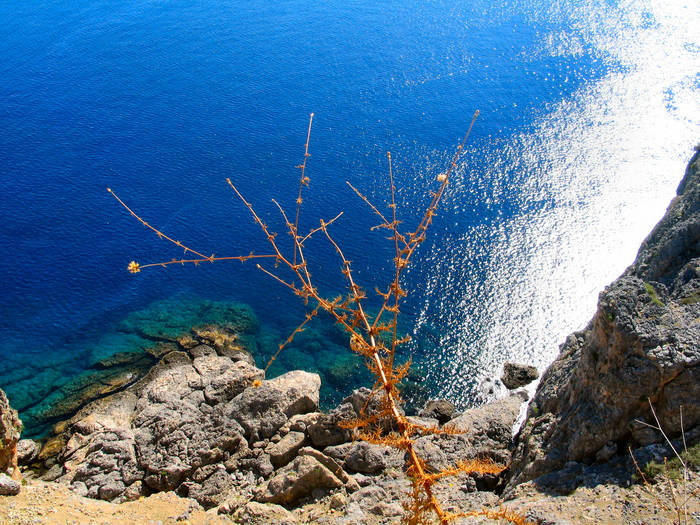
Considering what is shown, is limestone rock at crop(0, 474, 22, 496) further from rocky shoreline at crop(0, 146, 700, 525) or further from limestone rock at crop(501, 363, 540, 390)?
limestone rock at crop(501, 363, 540, 390)

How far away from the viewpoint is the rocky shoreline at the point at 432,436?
55.2 feet

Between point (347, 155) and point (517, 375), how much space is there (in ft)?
87.3

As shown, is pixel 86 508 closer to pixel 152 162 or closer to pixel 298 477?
pixel 298 477

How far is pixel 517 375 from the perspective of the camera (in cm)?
3116

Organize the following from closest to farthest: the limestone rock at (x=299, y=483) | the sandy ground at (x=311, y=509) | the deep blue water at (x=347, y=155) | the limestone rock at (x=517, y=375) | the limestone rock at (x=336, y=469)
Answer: the sandy ground at (x=311, y=509)
the limestone rock at (x=299, y=483)
the limestone rock at (x=336, y=469)
the limestone rock at (x=517, y=375)
the deep blue water at (x=347, y=155)

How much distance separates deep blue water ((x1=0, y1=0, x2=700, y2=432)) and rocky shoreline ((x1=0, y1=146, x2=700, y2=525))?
6.15 m

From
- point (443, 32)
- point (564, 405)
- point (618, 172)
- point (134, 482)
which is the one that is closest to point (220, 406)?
point (134, 482)

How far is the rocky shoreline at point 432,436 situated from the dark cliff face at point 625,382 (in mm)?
48

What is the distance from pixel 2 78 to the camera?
61.8m

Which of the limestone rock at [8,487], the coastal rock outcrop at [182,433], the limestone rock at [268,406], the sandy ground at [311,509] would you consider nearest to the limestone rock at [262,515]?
the sandy ground at [311,509]

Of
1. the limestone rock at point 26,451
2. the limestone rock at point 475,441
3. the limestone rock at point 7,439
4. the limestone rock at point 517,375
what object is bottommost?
the limestone rock at point 26,451

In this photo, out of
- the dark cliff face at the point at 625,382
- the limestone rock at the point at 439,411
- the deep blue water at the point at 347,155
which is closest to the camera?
the dark cliff face at the point at 625,382

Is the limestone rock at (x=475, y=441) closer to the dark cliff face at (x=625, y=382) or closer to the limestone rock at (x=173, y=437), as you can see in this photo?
the dark cliff face at (x=625, y=382)

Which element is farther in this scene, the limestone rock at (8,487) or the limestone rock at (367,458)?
the limestone rock at (367,458)
